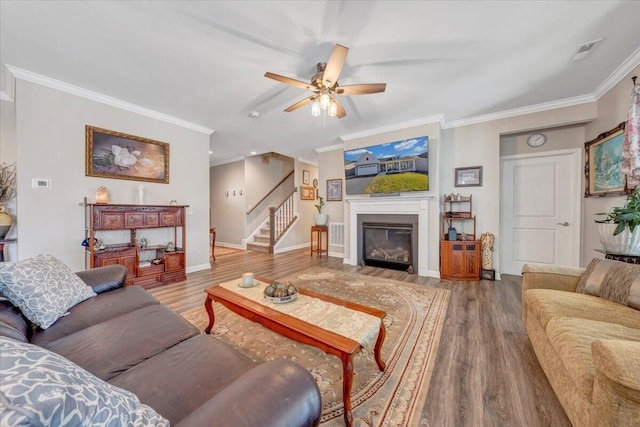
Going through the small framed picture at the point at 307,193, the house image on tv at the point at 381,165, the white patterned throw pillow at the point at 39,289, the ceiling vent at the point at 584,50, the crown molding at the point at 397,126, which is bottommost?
the white patterned throw pillow at the point at 39,289

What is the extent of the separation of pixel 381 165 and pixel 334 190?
1.59 meters

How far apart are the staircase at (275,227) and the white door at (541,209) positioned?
4.85 meters

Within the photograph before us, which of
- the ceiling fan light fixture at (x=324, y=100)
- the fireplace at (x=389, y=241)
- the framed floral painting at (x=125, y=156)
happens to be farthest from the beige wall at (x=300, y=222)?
the ceiling fan light fixture at (x=324, y=100)

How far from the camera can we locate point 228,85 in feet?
9.41

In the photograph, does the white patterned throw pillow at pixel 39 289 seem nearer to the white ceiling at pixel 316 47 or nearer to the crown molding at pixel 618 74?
the white ceiling at pixel 316 47

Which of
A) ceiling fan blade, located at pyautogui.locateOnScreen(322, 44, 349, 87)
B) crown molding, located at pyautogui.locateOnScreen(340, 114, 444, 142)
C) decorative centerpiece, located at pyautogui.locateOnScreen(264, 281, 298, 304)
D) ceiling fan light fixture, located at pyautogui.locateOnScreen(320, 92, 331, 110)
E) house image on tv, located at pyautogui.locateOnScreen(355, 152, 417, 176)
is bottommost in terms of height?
decorative centerpiece, located at pyautogui.locateOnScreen(264, 281, 298, 304)

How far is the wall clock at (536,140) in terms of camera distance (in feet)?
12.2

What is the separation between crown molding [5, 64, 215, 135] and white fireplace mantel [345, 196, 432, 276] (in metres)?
3.28

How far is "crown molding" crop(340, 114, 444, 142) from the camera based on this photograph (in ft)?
12.6

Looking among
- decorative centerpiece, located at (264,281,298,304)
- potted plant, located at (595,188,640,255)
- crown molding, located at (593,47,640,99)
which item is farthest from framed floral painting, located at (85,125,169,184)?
crown molding, located at (593,47,640,99)

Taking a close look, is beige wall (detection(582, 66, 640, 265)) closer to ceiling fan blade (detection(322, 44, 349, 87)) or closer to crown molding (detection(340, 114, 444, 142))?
crown molding (detection(340, 114, 444, 142))

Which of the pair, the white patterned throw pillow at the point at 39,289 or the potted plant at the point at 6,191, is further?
the potted plant at the point at 6,191

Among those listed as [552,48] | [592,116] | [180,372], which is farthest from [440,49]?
[180,372]

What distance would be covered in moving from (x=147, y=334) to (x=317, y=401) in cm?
110
